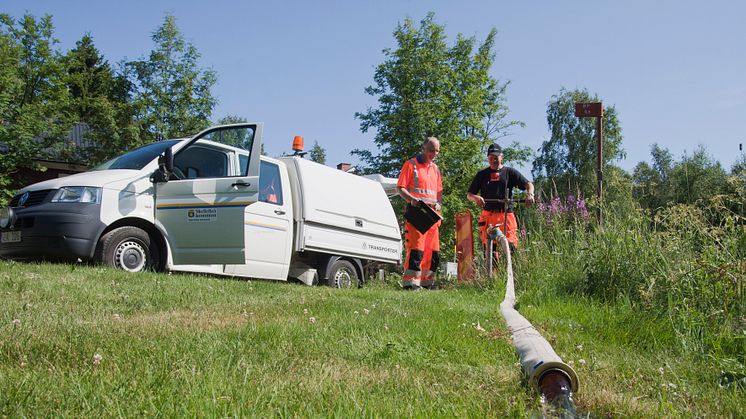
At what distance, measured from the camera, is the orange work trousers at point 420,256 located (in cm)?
812

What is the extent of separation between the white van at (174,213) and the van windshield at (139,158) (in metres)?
0.02

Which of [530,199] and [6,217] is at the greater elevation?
[530,199]

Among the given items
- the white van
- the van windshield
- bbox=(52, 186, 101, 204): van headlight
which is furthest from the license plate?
the van windshield

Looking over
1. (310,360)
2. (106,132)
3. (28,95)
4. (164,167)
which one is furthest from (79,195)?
(28,95)

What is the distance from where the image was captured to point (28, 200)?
739 cm

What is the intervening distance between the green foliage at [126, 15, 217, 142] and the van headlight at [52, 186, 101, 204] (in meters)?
14.7

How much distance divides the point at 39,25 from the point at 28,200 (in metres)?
19.7

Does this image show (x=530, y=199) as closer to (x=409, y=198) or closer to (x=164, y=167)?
(x=409, y=198)

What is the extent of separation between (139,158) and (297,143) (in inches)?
103

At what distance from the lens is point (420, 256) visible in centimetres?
821

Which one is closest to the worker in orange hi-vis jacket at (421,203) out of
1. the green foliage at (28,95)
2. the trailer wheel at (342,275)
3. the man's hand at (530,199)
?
the man's hand at (530,199)

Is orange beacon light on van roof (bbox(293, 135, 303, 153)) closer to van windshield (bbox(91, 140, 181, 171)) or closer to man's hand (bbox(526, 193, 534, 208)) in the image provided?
van windshield (bbox(91, 140, 181, 171))

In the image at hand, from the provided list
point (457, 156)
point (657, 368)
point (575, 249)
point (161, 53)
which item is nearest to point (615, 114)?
point (457, 156)

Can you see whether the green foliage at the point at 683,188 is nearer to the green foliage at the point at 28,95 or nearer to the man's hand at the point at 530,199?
the man's hand at the point at 530,199
